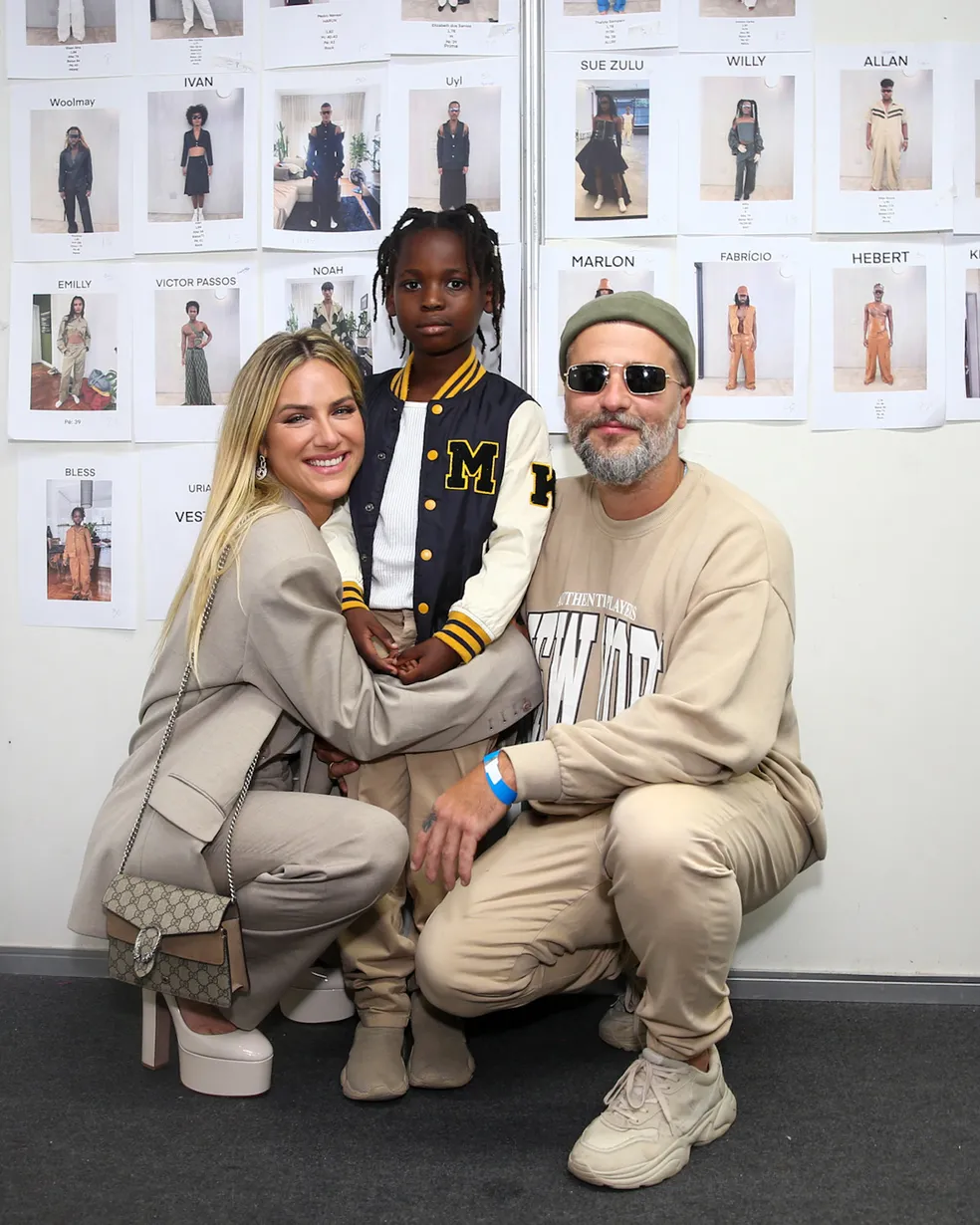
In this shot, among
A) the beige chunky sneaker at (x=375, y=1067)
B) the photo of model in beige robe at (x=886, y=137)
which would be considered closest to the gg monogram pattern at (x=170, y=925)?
the beige chunky sneaker at (x=375, y=1067)

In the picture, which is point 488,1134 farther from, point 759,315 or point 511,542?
point 759,315

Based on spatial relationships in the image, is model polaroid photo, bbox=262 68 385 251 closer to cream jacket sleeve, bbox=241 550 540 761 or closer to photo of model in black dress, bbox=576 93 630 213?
photo of model in black dress, bbox=576 93 630 213

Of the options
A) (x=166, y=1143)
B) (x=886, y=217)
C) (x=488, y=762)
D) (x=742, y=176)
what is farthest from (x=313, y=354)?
(x=166, y=1143)

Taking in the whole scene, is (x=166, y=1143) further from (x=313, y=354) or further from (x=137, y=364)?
(x=137, y=364)

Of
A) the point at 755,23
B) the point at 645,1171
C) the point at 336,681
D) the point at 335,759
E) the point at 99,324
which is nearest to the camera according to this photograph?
the point at 645,1171

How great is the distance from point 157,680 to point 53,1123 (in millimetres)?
825

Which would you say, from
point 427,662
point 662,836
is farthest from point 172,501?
point 662,836

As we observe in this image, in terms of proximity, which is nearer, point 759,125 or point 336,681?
point 336,681

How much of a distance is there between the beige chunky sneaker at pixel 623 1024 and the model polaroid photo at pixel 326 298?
152 cm

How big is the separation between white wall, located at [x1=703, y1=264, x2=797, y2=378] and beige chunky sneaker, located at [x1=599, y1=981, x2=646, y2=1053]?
1399 mm

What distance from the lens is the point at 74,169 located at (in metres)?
2.77

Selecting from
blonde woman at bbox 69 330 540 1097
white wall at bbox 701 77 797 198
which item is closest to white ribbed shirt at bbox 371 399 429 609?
blonde woman at bbox 69 330 540 1097

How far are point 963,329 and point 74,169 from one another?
6.98ft

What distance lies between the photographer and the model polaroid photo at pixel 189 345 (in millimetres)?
2752
